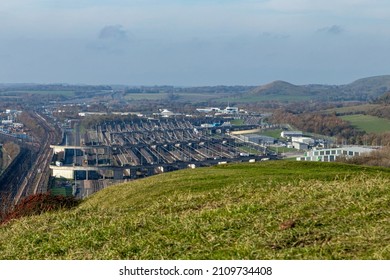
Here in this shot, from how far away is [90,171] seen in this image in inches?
1829

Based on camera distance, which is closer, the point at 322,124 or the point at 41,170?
the point at 41,170

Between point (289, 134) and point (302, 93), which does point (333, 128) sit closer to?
point (289, 134)

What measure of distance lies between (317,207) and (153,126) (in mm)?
70611

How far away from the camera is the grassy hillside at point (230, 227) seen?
23.4 ft

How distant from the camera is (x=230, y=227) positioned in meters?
8.35

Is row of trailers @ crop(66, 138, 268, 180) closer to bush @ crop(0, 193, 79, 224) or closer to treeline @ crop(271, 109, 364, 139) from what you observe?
treeline @ crop(271, 109, 364, 139)

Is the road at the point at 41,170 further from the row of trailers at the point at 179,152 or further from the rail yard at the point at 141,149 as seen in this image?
the row of trailers at the point at 179,152

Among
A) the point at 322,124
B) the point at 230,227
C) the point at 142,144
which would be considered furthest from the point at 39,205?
the point at 322,124

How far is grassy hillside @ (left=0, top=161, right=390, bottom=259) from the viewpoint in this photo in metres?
7.14

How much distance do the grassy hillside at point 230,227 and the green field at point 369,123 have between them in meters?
56.0

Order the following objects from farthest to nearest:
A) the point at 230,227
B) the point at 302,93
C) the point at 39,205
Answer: the point at 302,93
the point at 39,205
the point at 230,227

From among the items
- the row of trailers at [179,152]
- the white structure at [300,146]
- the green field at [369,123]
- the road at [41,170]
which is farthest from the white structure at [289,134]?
the road at [41,170]

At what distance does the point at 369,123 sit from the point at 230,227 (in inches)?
2582
